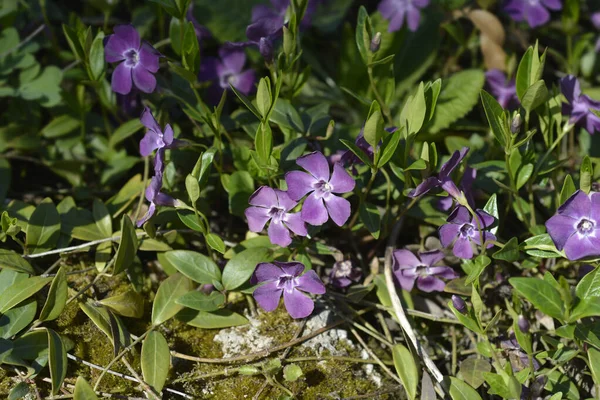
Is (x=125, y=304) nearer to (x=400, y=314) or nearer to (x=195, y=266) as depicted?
(x=195, y=266)

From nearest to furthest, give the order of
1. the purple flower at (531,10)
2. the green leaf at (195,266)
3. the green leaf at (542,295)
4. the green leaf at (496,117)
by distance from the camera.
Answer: the green leaf at (542,295) → the green leaf at (496,117) → the green leaf at (195,266) → the purple flower at (531,10)

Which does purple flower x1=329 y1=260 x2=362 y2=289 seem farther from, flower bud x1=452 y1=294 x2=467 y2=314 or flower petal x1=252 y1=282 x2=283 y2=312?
flower bud x1=452 y1=294 x2=467 y2=314

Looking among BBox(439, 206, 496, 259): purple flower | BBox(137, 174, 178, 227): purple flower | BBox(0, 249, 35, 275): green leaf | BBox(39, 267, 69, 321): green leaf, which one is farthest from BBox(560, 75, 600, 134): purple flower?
BBox(0, 249, 35, 275): green leaf

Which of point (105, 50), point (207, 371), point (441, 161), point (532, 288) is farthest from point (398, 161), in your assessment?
point (105, 50)

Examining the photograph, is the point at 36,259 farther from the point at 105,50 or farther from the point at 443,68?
the point at 443,68

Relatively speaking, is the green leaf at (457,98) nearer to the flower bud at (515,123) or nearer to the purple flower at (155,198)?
the flower bud at (515,123)

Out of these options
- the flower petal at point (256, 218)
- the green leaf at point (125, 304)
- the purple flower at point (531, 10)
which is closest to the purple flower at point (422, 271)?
the flower petal at point (256, 218)
